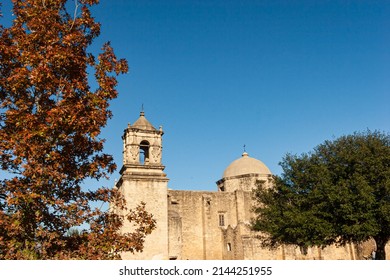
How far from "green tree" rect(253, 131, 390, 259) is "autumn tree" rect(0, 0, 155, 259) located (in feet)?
46.7

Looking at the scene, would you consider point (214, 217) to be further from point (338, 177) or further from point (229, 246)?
point (338, 177)

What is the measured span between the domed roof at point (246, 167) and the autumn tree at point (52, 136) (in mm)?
33299

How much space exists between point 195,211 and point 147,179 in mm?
9786

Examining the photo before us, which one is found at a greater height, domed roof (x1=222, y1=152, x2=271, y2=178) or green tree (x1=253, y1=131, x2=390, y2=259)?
domed roof (x1=222, y1=152, x2=271, y2=178)

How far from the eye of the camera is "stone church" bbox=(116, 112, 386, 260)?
83.5ft

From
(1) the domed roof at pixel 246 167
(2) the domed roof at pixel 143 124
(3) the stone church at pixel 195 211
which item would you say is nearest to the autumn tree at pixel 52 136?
(3) the stone church at pixel 195 211

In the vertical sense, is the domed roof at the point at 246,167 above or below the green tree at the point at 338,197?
above

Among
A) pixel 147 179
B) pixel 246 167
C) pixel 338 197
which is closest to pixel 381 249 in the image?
pixel 338 197

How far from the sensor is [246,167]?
1571 inches

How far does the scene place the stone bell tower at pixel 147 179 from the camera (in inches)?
970

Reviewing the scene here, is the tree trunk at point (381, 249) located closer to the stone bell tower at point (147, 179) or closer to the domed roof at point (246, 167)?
the stone bell tower at point (147, 179)

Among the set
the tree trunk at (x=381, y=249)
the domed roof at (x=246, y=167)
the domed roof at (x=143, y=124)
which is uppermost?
the domed roof at (x=143, y=124)

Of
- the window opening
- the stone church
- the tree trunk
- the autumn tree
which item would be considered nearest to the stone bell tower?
the stone church

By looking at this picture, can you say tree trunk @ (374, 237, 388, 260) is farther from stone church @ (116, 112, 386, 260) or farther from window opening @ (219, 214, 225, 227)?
window opening @ (219, 214, 225, 227)
